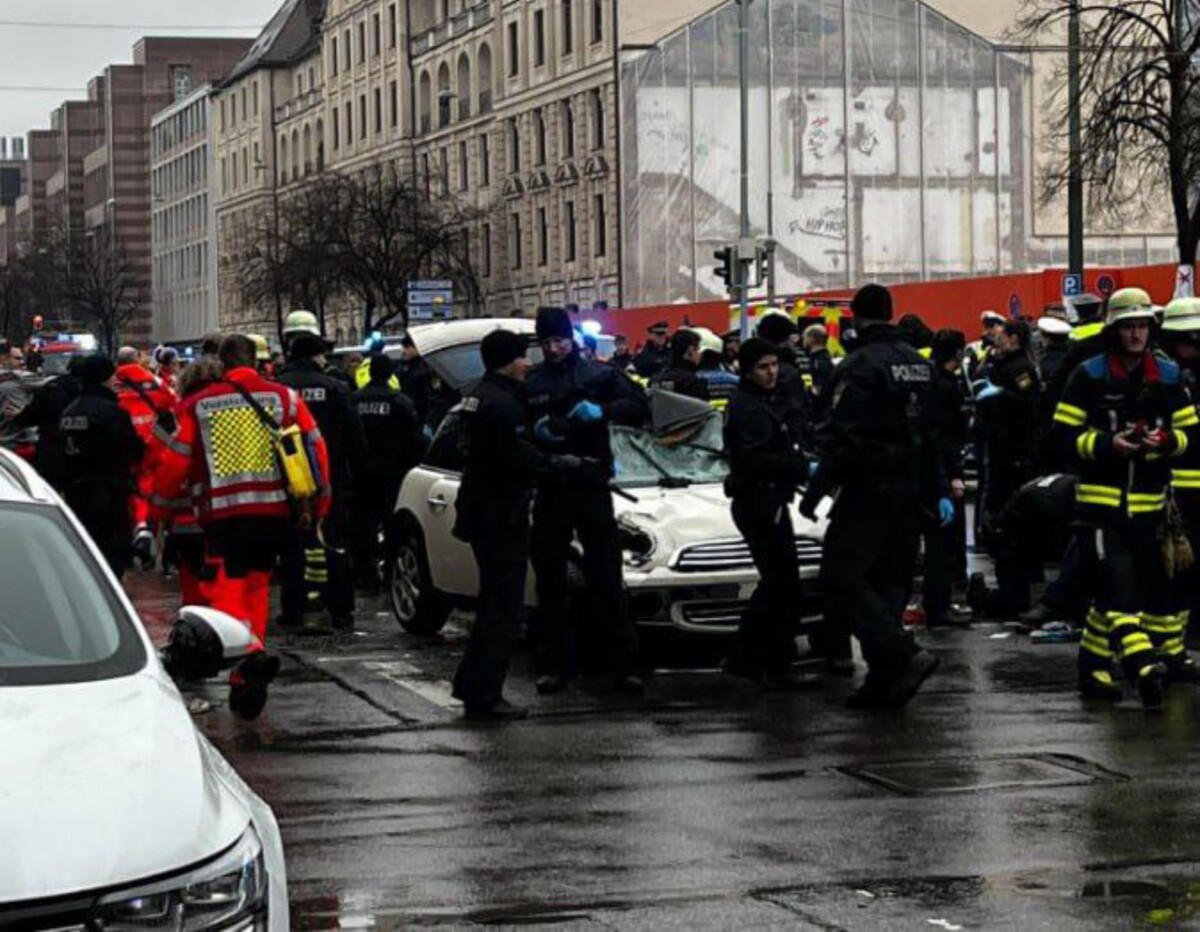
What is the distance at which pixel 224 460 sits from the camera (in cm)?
1215

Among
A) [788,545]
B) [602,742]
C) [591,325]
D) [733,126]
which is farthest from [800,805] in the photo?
[733,126]

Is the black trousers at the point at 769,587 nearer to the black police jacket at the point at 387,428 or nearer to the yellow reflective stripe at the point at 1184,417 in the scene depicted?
the yellow reflective stripe at the point at 1184,417

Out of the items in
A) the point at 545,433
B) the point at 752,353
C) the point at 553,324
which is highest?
the point at 553,324

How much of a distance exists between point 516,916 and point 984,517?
9900 millimetres

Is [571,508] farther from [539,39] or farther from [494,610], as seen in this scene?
[539,39]

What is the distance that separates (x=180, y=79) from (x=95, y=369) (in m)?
152

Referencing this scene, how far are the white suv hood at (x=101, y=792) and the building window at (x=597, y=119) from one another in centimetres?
7115

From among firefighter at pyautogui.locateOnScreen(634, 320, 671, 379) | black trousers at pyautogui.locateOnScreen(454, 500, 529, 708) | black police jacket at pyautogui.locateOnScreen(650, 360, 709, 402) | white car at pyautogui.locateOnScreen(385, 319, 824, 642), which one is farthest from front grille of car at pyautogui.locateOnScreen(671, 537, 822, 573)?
firefighter at pyautogui.locateOnScreen(634, 320, 671, 379)

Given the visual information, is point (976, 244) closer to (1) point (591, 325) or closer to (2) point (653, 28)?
(2) point (653, 28)

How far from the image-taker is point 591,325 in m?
20.7

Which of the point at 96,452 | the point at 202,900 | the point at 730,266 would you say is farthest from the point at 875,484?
the point at 730,266

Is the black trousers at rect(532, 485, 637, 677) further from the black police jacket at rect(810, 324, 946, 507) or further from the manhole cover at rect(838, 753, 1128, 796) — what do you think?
the manhole cover at rect(838, 753, 1128, 796)

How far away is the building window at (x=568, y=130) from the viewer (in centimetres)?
7888

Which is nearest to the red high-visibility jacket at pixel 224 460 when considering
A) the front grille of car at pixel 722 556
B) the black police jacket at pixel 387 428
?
the front grille of car at pixel 722 556
